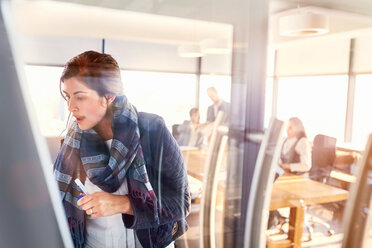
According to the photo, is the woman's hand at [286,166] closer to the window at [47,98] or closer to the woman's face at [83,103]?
the woman's face at [83,103]

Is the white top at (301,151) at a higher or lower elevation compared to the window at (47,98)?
lower

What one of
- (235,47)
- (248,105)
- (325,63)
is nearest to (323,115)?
(325,63)

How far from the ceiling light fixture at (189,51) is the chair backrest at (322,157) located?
0.73 metres

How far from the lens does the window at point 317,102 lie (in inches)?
60.6

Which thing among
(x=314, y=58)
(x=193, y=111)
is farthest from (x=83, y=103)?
(x=314, y=58)

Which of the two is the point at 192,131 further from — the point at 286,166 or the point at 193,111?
the point at 286,166

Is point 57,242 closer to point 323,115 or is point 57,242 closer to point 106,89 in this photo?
point 106,89

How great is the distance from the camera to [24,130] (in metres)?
0.95

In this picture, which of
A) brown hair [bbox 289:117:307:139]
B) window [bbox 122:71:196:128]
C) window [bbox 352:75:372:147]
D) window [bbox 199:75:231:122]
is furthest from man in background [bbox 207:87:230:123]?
window [bbox 352:75:372:147]

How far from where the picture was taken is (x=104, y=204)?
106 cm

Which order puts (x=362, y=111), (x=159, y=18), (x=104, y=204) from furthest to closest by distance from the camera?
(x=362, y=111) < (x=159, y=18) < (x=104, y=204)

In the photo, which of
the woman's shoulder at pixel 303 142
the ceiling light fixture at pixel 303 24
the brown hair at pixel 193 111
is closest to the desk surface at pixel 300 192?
the woman's shoulder at pixel 303 142

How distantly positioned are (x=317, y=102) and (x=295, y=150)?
27cm

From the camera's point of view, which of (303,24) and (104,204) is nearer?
(104,204)
